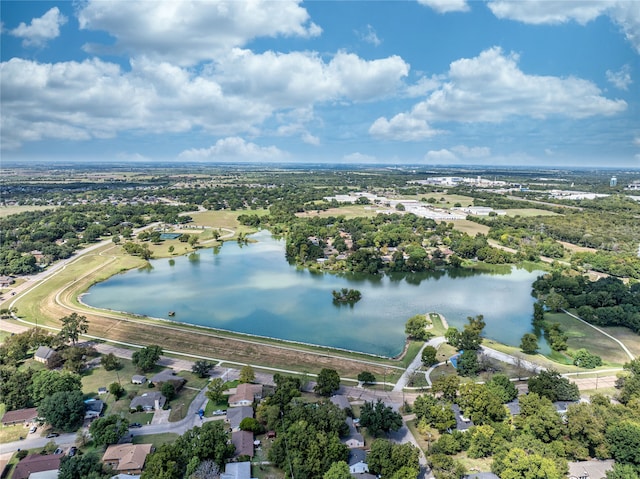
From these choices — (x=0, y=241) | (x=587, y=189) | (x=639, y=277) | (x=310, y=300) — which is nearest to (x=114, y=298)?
(x=310, y=300)

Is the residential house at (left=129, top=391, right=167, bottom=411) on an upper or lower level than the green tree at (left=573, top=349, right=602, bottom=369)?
lower

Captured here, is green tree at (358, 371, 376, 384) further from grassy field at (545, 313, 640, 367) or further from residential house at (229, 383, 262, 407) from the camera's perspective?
grassy field at (545, 313, 640, 367)

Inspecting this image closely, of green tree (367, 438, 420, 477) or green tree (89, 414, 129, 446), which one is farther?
green tree (89, 414, 129, 446)

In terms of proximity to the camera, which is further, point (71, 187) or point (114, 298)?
point (71, 187)

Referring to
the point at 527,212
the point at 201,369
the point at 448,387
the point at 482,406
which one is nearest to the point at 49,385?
the point at 201,369

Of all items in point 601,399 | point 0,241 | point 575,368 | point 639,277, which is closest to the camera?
point 601,399

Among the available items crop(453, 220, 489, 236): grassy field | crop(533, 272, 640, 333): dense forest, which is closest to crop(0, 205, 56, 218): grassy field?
crop(453, 220, 489, 236): grassy field

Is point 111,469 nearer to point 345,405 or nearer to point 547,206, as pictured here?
point 345,405
